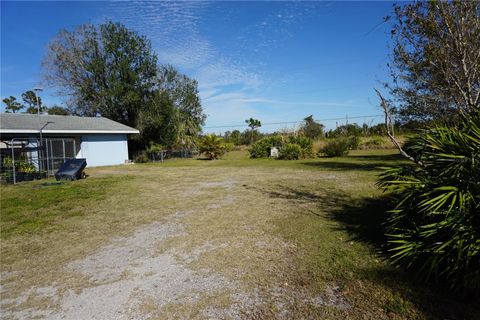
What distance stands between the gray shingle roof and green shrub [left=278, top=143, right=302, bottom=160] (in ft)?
38.4

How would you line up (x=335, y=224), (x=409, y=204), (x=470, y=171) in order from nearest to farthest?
(x=470, y=171), (x=409, y=204), (x=335, y=224)

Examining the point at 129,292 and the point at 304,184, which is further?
the point at 304,184

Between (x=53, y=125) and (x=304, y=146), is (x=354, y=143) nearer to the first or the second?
(x=304, y=146)

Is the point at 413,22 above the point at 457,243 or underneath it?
above

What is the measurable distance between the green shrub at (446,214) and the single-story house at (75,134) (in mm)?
16622

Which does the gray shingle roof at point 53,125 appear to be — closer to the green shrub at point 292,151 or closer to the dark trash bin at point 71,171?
the dark trash bin at point 71,171

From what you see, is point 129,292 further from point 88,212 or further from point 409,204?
point 88,212

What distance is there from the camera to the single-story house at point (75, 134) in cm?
1670

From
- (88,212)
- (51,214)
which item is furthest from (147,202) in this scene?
(51,214)

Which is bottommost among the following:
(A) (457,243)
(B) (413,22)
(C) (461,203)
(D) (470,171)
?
(A) (457,243)

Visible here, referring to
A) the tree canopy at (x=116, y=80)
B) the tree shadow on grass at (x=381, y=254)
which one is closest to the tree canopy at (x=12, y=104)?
the tree canopy at (x=116, y=80)

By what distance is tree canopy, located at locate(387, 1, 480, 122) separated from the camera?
4930mm

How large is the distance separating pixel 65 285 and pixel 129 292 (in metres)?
0.86

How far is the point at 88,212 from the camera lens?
277 inches
